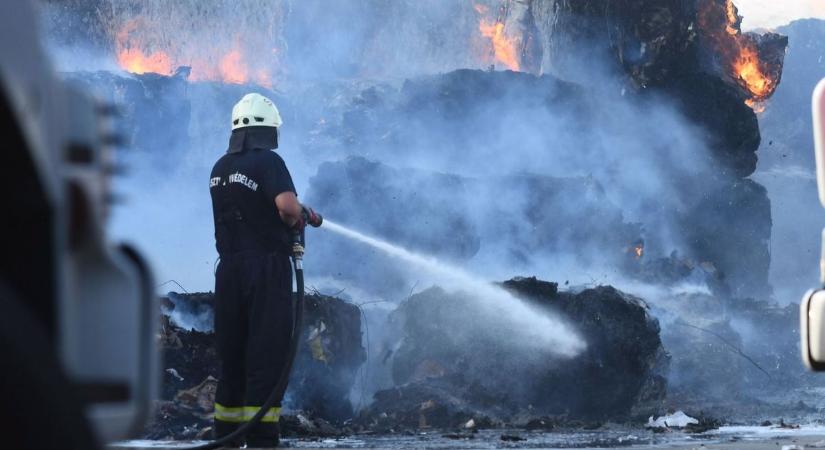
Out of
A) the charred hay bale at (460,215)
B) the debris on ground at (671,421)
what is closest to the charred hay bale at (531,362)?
the debris on ground at (671,421)

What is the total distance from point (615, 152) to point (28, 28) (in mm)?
13209

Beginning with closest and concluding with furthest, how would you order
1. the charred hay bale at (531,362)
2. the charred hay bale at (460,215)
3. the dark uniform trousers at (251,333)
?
1. the dark uniform trousers at (251,333)
2. the charred hay bale at (531,362)
3. the charred hay bale at (460,215)

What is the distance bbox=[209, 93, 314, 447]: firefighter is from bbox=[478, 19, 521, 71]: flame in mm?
8583

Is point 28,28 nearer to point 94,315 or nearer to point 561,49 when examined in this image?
point 94,315

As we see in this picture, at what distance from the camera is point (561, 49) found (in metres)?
15.2

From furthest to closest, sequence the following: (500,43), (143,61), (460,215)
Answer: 1. (500,43)
2. (143,61)
3. (460,215)

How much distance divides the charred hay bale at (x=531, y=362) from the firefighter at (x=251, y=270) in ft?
14.4

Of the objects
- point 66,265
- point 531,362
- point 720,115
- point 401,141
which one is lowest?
point 66,265

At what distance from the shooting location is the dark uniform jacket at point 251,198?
6758 millimetres

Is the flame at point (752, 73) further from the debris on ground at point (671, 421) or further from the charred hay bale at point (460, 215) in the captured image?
the debris on ground at point (671, 421)

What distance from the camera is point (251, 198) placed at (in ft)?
22.3

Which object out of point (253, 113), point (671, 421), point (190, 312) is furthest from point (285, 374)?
point (671, 421)

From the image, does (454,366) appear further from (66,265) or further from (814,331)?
(66,265)

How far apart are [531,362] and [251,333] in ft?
17.9
